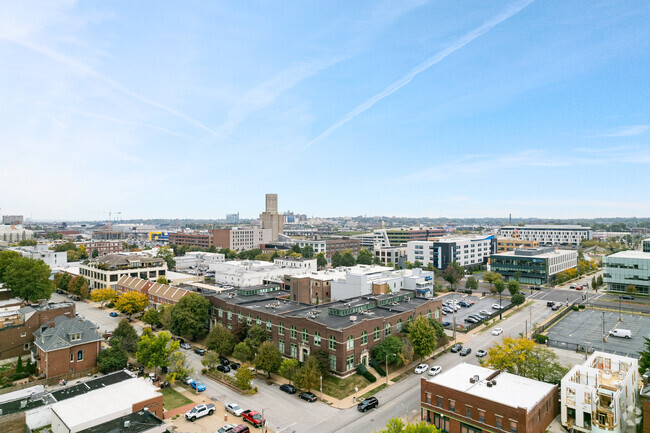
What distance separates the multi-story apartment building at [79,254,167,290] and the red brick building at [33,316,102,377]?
37.9 metres

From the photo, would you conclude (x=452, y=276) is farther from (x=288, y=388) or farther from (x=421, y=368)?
(x=288, y=388)

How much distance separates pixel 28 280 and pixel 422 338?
209ft

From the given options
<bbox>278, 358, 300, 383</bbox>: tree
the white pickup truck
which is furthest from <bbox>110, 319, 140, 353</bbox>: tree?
<bbox>278, 358, 300, 383</bbox>: tree

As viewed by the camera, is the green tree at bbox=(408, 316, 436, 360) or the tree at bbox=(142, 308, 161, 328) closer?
the green tree at bbox=(408, 316, 436, 360)

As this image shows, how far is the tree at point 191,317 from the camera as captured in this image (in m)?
50.4

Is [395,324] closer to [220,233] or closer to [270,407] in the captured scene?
[270,407]

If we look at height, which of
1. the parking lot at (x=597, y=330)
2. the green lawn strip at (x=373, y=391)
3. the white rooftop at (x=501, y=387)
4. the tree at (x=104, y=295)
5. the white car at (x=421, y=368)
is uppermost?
the white rooftop at (x=501, y=387)

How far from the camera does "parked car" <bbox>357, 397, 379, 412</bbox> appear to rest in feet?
109

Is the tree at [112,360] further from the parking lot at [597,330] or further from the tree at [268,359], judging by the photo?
the parking lot at [597,330]

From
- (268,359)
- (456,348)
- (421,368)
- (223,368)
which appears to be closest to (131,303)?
(223,368)

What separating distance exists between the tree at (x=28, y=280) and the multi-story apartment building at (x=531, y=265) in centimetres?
9683

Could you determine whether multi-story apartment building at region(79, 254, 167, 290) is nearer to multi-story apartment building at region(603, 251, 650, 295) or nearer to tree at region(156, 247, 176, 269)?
tree at region(156, 247, 176, 269)

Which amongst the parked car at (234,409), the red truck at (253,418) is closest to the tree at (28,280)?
the parked car at (234,409)

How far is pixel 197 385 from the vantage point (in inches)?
1452
